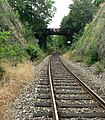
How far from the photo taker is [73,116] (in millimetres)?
7043

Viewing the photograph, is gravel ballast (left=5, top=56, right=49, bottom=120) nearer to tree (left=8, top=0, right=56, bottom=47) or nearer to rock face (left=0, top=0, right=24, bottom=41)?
rock face (left=0, top=0, right=24, bottom=41)

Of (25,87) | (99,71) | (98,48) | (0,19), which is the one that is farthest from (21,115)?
(0,19)

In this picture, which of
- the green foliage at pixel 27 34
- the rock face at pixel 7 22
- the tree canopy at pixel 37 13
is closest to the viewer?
the rock face at pixel 7 22

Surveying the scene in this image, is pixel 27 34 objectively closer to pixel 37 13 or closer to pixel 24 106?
pixel 37 13

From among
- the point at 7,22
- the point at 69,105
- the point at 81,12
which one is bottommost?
the point at 69,105

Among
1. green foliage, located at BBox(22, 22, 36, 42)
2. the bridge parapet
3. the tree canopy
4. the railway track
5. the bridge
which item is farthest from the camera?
the bridge parapet

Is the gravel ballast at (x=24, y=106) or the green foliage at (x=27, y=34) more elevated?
the green foliage at (x=27, y=34)

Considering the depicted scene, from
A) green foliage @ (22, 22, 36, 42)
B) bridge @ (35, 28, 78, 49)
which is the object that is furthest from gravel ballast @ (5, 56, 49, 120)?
bridge @ (35, 28, 78, 49)

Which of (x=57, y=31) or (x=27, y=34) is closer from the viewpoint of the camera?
(x=27, y=34)

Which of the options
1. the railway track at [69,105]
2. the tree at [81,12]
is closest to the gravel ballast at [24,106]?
the railway track at [69,105]

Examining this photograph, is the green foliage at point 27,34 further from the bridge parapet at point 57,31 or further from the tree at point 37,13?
the bridge parapet at point 57,31

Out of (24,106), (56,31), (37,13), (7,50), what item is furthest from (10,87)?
(56,31)

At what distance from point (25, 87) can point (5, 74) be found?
1.01 metres

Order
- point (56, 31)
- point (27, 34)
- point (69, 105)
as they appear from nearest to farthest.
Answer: point (69, 105) → point (27, 34) → point (56, 31)
